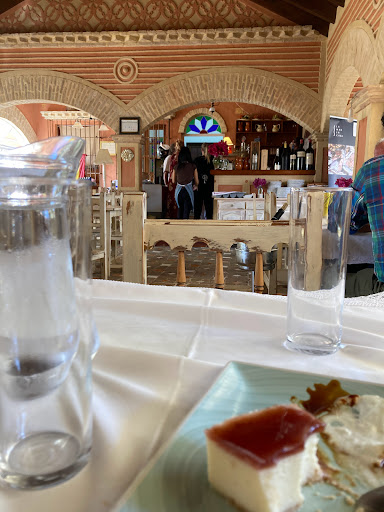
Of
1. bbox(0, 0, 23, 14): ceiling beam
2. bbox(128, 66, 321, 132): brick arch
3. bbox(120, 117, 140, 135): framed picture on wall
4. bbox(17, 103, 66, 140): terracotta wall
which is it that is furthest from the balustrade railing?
bbox(17, 103, 66, 140): terracotta wall

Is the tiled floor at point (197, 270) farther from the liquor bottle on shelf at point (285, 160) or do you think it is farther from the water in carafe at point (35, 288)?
the water in carafe at point (35, 288)

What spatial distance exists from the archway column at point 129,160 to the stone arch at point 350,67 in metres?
3.21

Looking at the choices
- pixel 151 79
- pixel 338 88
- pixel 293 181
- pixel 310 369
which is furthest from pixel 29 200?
pixel 151 79

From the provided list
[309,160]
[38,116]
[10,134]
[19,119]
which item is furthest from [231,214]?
[38,116]

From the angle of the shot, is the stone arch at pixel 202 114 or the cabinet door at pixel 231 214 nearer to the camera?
the cabinet door at pixel 231 214

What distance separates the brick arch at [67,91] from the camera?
304 inches

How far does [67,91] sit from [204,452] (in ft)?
27.4

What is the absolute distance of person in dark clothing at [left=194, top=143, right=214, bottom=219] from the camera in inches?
338

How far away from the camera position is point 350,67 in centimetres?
577

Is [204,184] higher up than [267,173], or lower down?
lower down

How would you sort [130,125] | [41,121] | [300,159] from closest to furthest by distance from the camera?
1. [130,125]
2. [300,159]
3. [41,121]

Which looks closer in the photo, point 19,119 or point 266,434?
point 266,434

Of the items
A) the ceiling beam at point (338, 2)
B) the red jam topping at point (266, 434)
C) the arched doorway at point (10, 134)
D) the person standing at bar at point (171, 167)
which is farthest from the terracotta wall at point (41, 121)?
the red jam topping at point (266, 434)

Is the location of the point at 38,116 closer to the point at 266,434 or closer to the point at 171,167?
the point at 171,167
